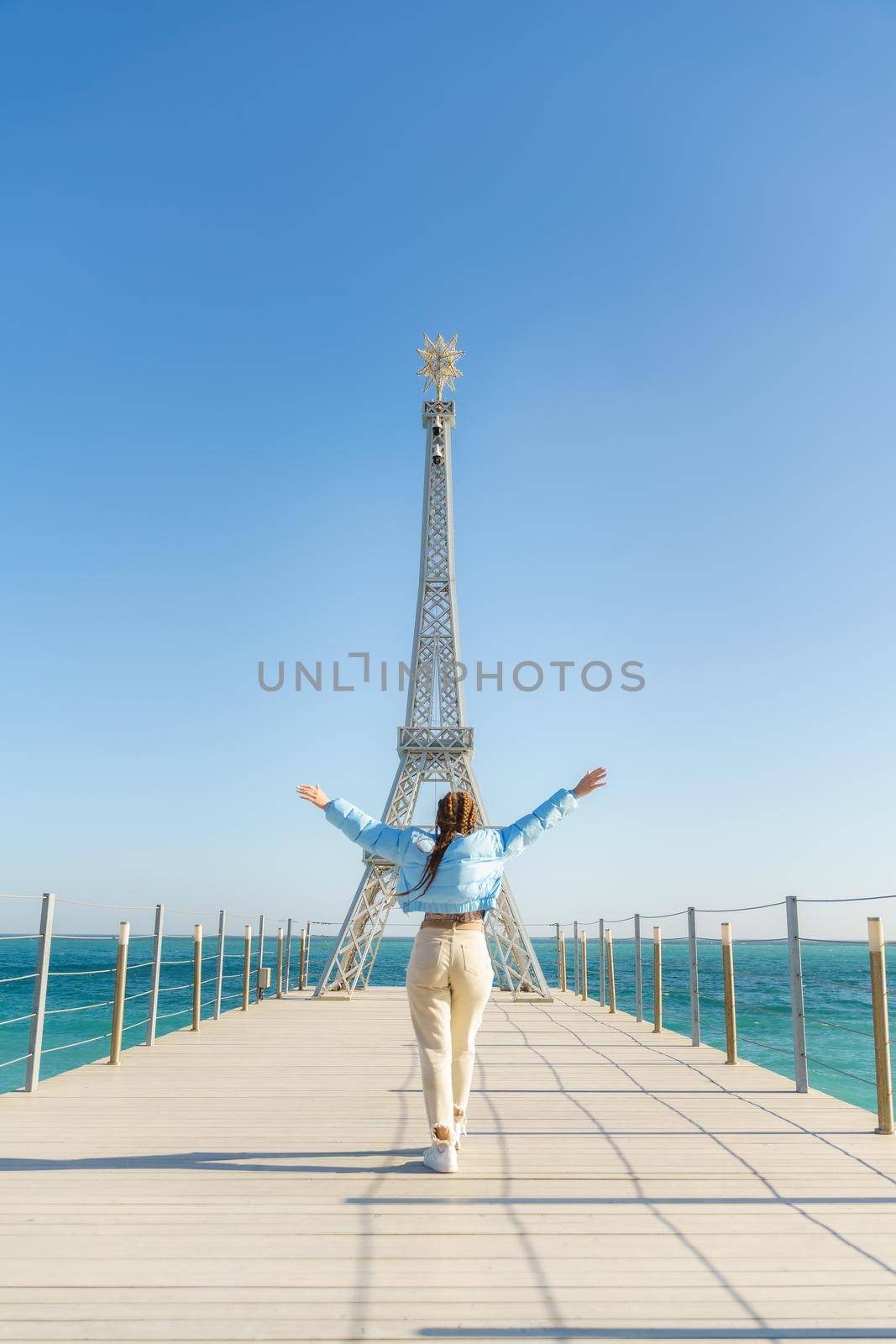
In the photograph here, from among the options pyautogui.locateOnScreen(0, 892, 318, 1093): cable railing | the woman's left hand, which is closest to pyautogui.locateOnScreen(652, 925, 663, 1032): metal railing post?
pyautogui.locateOnScreen(0, 892, 318, 1093): cable railing

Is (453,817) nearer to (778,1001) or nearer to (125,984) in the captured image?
(125,984)

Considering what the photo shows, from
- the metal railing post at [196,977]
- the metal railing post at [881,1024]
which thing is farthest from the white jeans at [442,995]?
the metal railing post at [196,977]

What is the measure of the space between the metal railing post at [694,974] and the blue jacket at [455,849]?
12.5ft

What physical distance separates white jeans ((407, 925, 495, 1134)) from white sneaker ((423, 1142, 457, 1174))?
0.07 m

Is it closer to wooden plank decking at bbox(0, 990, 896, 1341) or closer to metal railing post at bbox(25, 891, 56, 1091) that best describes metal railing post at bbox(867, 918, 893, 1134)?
wooden plank decking at bbox(0, 990, 896, 1341)

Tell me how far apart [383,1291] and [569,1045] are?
544 cm

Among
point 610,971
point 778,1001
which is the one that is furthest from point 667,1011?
point 610,971

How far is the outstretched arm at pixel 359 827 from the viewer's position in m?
3.54

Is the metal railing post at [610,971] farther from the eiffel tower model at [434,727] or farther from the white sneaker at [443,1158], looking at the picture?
the white sneaker at [443,1158]

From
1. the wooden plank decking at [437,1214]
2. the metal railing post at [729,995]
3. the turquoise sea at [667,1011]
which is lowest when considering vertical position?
the turquoise sea at [667,1011]

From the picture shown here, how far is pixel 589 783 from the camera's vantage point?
12.1ft

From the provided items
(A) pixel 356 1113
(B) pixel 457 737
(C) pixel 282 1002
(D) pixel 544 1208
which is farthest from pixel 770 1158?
(B) pixel 457 737

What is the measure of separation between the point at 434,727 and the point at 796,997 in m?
11.2

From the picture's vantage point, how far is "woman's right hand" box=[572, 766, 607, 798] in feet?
12.0
